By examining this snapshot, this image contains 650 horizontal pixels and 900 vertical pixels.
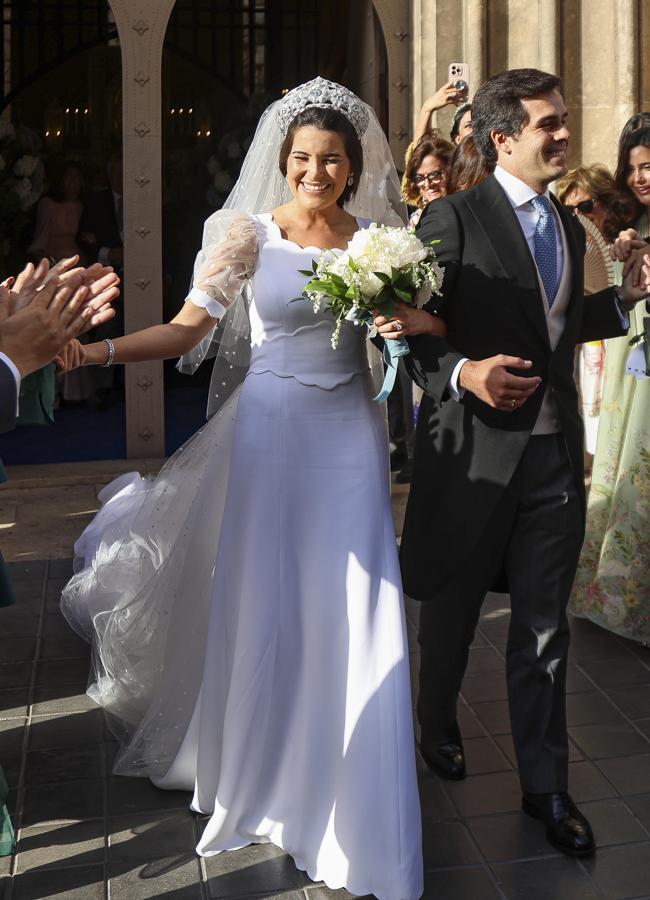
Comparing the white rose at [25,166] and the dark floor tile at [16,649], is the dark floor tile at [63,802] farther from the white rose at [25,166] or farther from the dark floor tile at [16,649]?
the white rose at [25,166]

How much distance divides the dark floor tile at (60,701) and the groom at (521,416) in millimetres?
1662

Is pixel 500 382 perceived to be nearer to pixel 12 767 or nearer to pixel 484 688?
pixel 484 688

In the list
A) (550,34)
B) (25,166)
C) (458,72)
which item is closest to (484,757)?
(458,72)

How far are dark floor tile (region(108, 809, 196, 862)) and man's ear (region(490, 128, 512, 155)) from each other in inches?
87.2

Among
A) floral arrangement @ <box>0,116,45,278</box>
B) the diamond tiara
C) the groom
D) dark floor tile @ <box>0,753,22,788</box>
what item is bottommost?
dark floor tile @ <box>0,753,22,788</box>

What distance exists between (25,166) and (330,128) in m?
6.55

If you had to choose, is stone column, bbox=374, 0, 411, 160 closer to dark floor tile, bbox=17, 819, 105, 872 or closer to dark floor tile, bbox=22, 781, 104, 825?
dark floor tile, bbox=22, 781, 104, 825

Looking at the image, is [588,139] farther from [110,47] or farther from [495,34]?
[110,47]

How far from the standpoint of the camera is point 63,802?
392cm

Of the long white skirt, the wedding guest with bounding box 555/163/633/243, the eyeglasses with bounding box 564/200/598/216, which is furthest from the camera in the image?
the eyeglasses with bounding box 564/200/598/216

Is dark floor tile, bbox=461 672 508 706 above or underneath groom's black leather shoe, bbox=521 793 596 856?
above

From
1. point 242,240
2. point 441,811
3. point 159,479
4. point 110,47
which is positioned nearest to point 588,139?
point 159,479

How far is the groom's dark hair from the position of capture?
3.55 m

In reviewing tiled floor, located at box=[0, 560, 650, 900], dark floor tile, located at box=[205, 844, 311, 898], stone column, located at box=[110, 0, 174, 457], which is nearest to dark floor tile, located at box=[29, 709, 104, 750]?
tiled floor, located at box=[0, 560, 650, 900]
